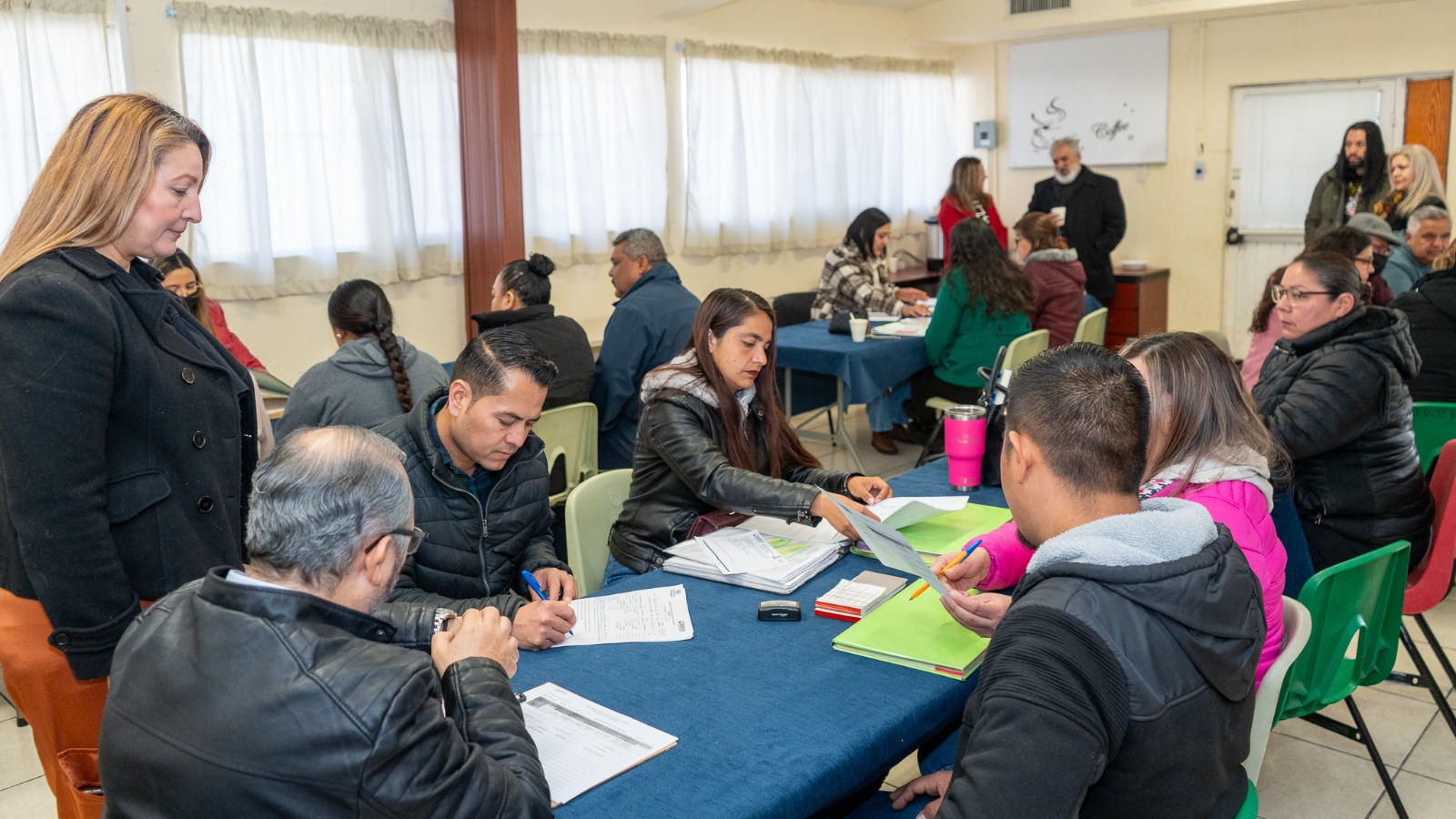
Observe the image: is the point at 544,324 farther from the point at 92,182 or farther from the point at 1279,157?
the point at 1279,157

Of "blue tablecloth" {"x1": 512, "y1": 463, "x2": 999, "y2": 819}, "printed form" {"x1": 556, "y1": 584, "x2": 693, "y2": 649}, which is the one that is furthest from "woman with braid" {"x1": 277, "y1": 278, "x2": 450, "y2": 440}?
"blue tablecloth" {"x1": 512, "y1": 463, "x2": 999, "y2": 819}

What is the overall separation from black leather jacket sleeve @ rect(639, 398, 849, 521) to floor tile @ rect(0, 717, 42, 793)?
192 centimetres

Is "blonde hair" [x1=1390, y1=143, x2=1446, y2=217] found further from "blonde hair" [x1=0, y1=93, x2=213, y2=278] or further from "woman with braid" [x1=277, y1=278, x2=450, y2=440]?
"blonde hair" [x1=0, y1=93, x2=213, y2=278]

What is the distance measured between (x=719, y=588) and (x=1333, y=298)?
1987 millimetres

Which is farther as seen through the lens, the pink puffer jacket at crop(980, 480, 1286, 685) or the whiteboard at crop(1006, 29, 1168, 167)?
the whiteboard at crop(1006, 29, 1168, 167)

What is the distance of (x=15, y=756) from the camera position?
3.07 metres

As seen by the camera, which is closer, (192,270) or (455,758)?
(455,758)

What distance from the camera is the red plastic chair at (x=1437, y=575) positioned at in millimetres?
2713

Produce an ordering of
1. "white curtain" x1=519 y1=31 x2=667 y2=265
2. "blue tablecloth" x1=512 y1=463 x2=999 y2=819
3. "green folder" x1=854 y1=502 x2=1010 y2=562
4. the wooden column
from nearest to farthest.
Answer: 1. "blue tablecloth" x1=512 y1=463 x2=999 y2=819
2. "green folder" x1=854 y1=502 x2=1010 y2=562
3. the wooden column
4. "white curtain" x1=519 y1=31 x2=667 y2=265

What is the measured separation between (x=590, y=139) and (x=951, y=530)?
4720 mm

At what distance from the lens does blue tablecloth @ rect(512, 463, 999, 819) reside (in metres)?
1.48

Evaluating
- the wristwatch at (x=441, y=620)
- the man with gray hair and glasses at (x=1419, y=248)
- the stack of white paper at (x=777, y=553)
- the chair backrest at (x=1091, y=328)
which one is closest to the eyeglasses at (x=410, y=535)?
the wristwatch at (x=441, y=620)

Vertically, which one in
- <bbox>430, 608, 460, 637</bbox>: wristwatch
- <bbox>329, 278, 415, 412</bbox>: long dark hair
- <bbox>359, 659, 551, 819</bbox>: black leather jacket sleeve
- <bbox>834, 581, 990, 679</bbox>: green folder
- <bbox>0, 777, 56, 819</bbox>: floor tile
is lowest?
<bbox>0, 777, 56, 819</bbox>: floor tile

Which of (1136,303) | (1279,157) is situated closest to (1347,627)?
(1136,303)
